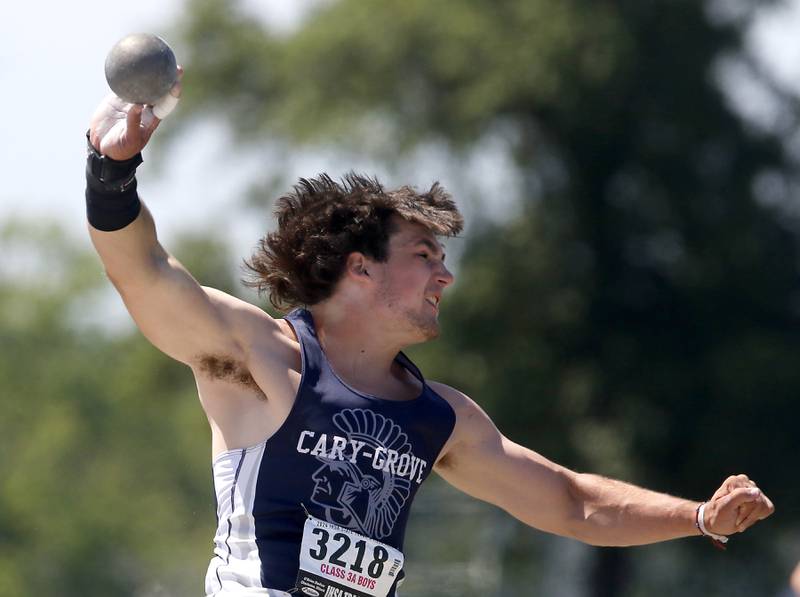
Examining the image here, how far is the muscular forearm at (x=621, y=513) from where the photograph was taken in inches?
212

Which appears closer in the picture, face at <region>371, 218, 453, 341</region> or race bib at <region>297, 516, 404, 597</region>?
race bib at <region>297, 516, 404, 597</region>

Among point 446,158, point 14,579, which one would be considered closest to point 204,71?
point 446,158

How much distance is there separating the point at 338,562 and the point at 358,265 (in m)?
1.07

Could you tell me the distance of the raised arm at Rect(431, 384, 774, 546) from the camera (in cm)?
535

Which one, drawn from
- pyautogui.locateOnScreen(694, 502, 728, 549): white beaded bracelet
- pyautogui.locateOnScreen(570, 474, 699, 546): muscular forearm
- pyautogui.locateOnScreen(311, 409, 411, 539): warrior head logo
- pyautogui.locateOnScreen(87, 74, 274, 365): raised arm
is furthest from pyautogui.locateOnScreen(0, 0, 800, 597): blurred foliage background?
pyautogui.locateOnScreen(87, 74, 274, 365): raised arm

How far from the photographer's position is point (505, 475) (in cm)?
546

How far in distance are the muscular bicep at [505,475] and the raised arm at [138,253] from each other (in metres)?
1.05

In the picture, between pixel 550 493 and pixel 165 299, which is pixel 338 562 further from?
pixel 550 493

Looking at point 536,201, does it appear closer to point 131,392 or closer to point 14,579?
point 131,392

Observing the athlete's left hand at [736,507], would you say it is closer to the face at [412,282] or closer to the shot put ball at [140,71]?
the face at [412,282]

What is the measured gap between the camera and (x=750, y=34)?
22.8 m

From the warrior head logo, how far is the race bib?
0.04 metres

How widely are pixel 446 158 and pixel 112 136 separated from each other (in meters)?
18.1

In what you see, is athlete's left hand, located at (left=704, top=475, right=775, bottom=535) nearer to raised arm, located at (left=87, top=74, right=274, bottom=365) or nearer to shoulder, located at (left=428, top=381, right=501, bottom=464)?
shoulder, located at (left=428, top=381, right=501, bottom=464)
